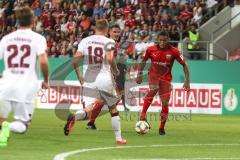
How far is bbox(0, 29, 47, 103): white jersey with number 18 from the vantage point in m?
11.9

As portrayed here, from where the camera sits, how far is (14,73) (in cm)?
1191

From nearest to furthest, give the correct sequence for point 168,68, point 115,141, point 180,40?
1. point 115,141
2. point 168,68
3. point 180,40

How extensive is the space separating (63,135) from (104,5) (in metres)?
17.3

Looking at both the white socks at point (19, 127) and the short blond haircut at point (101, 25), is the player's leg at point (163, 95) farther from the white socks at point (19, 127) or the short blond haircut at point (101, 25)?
the white socks at point (19, 127)

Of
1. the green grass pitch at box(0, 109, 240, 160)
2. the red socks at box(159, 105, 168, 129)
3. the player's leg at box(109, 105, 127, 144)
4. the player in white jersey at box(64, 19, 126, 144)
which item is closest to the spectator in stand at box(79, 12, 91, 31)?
the green grass pitch at box(0, 109, 240, 160)

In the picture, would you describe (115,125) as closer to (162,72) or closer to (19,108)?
(162,72)

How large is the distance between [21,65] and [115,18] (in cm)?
2166

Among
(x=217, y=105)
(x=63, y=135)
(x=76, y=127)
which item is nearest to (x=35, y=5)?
(x=217, y=105)

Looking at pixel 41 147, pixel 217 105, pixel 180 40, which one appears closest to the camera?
pixel 41 147

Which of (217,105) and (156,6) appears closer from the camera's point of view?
(217,105)

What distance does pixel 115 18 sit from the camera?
33438 millimetres

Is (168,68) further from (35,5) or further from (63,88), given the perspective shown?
(35,5)

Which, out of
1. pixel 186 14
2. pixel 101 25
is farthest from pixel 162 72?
pixel 186 14

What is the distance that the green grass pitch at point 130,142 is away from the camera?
45.8 feet
